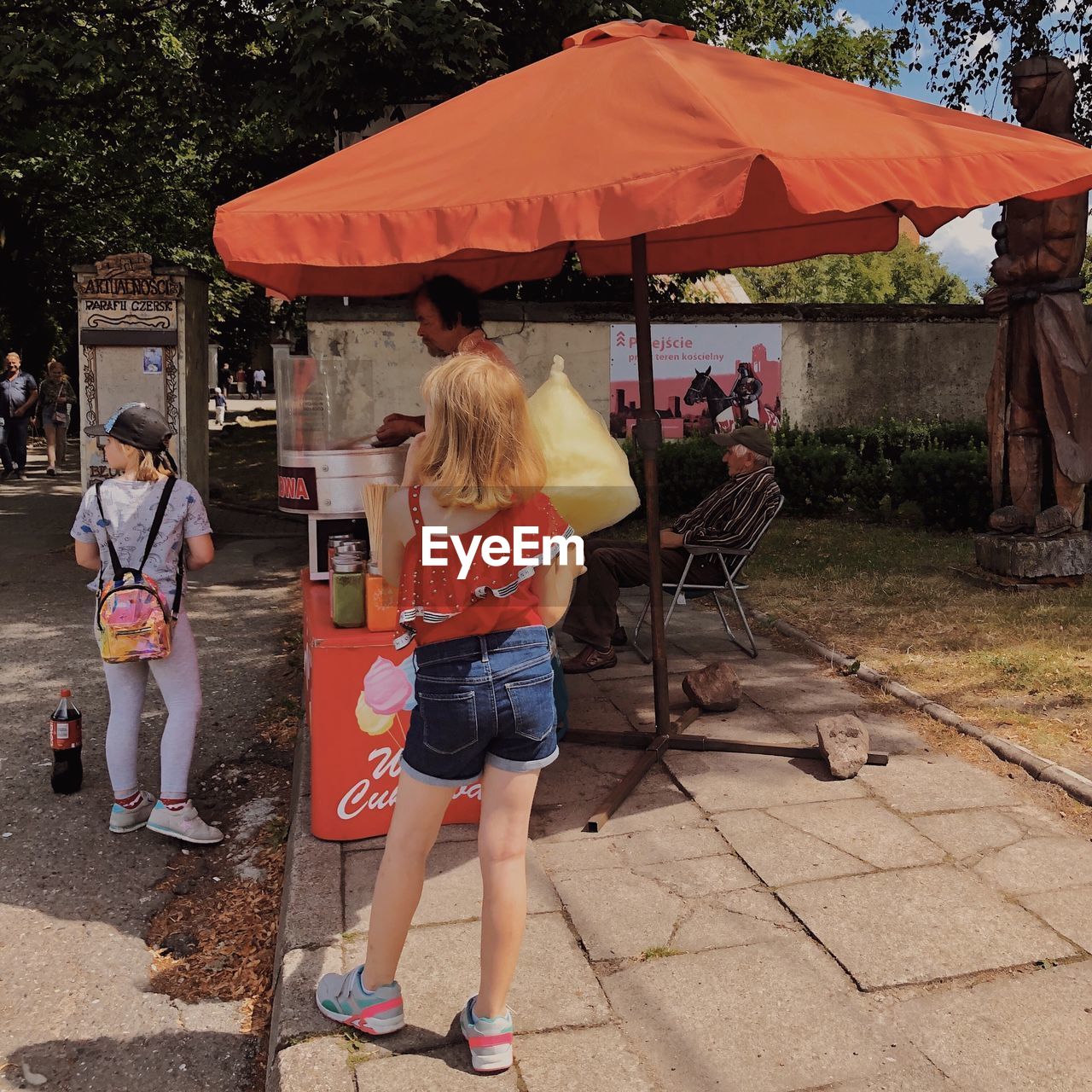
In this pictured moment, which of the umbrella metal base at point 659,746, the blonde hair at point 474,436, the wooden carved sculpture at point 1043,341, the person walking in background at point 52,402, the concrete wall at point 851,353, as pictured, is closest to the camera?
the blonde hair at point 474,436

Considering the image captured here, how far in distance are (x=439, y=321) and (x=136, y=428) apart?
3.86ft

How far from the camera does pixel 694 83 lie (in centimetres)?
355

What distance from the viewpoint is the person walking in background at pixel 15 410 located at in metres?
16.8

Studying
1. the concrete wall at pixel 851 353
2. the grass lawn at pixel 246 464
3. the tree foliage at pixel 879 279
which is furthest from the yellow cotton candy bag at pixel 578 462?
the tree foliage at pixel 879 279

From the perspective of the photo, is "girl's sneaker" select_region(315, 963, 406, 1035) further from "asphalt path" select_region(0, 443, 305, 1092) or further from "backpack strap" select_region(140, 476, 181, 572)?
"backpack strap" select_region(140, 476, 181, 572)

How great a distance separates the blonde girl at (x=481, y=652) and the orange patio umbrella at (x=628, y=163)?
0.93m

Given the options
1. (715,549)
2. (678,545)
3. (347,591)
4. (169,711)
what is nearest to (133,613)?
(169,711)

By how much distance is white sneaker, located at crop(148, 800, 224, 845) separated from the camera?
163 inches

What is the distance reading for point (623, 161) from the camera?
3289 mm

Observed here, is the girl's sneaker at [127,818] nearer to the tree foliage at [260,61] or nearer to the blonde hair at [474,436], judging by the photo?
the blonde hair at [474,436]

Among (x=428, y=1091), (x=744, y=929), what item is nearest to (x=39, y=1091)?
(x=428, y=1091)

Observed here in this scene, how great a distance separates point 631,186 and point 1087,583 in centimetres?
605

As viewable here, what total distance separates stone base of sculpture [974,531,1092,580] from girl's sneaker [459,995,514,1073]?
6170 millimetres

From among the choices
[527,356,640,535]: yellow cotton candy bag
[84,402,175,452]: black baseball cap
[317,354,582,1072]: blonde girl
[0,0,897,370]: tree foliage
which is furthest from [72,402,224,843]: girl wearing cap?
[0,0,897,370]: tree foliage
